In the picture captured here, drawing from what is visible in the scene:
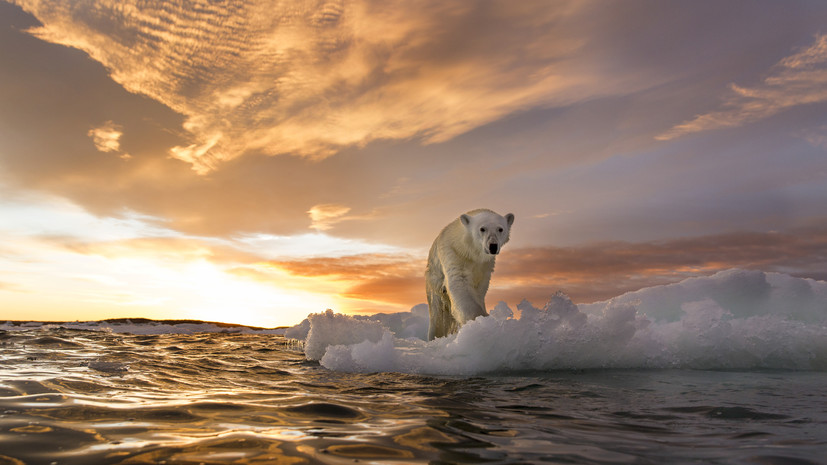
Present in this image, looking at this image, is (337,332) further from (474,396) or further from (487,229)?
(474,396)

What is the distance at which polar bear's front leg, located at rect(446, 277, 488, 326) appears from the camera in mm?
8289

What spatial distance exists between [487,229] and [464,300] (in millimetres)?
1372

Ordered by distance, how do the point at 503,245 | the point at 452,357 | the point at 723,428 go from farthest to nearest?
the point at 503,245, the point at 452,357, the point at 723,428

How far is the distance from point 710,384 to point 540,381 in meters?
1.87

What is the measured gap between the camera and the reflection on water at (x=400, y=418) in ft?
8.18

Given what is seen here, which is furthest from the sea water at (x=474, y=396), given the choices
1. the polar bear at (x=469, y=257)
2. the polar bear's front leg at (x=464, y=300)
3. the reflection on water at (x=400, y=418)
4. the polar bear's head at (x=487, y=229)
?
the polar bear's head at (x=487, y=229)

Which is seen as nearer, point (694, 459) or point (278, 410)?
point (694, 459)

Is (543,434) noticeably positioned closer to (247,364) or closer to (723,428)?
(723,428)

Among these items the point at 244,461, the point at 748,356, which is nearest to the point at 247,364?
Result: the point at 244,461

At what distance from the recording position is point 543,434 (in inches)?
118

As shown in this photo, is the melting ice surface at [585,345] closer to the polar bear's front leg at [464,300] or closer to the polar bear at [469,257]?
the polar bear's front leg at [464,300]

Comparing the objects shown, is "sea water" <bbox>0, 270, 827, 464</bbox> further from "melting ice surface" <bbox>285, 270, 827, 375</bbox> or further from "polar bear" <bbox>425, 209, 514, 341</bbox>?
"polar bear" <bbox>425, 209, 514, 341</bbox>

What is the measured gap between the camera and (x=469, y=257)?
29.1 ft

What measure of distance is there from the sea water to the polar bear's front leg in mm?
813
